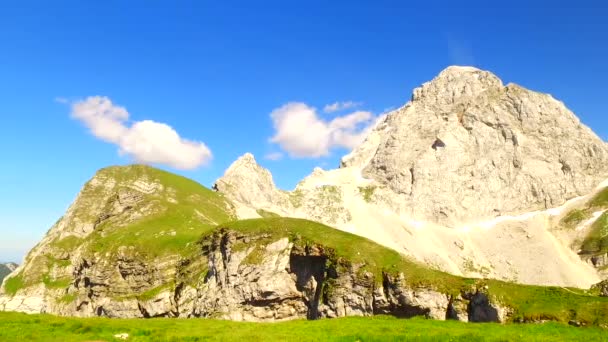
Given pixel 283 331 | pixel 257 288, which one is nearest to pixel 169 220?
pixel 257 288

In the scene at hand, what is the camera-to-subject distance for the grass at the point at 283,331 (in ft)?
96.1

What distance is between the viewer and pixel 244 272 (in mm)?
67688

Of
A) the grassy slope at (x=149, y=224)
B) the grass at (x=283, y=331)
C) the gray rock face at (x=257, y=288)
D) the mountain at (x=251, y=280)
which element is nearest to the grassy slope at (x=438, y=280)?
the mountain at (x=251, y=280)

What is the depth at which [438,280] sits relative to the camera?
5097cm

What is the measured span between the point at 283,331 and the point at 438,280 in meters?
24.3

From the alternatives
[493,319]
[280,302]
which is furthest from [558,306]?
[280,302]

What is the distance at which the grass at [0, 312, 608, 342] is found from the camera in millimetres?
29297

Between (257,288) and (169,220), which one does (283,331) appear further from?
(169,220)

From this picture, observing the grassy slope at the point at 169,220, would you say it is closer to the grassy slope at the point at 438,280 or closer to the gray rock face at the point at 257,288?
the gray rock face at the point at 257,288

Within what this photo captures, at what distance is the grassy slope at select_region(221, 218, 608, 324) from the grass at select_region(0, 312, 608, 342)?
461 cm

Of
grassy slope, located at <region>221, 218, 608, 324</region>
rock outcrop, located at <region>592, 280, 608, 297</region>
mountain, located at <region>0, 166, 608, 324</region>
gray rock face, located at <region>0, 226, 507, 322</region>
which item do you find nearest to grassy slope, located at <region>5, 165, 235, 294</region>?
mountain, located at <region>0, 166, 608, 324</region>

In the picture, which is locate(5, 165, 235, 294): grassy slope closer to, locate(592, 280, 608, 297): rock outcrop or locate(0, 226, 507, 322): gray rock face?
locate(0, 226, 507, 322): gray rock face

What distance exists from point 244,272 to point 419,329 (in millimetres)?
39351

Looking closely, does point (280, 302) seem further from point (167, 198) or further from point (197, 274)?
point (167, 198)
